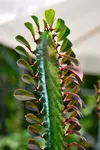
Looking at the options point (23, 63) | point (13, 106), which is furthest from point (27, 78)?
point (13, 106)

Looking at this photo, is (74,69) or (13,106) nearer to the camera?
(74,69)

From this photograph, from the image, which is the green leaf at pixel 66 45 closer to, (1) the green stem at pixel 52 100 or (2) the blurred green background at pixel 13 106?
(1) the green stem at pixel 52 100

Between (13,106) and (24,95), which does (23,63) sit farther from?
(13,106)

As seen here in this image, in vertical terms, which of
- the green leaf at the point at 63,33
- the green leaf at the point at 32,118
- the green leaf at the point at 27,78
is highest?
the green leaf at the point at 63,33

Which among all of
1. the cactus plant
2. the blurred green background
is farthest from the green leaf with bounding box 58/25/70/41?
the blurred green background

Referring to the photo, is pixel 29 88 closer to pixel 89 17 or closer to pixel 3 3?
pixel 3 3

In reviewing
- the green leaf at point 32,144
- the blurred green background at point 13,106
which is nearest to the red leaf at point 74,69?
the green leaf at point 32,144

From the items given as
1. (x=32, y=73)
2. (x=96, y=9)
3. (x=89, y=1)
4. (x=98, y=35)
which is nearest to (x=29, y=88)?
(x=32, y=73)

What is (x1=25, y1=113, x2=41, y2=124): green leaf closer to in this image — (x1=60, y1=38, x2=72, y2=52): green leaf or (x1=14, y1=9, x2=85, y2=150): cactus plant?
(x1=14, y1=9, x2=85, y2=150): cactus plant
